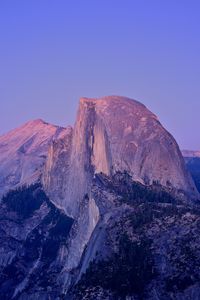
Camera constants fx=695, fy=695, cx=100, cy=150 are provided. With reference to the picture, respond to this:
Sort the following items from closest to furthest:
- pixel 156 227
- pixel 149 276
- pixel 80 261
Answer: pixel 149 276
pixel 156 227
pixel 80 261

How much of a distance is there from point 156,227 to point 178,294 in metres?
32.9

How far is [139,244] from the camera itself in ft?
550

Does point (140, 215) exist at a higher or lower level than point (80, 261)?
higher

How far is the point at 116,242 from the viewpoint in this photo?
6914 inches

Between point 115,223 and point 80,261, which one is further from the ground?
point 115,223

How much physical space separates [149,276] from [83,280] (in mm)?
19282

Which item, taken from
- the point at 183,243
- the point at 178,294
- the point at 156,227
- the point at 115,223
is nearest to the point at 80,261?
the point at 115,223

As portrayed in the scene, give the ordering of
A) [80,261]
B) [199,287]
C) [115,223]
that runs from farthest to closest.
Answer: [80,261]
[115,223]
[199,287]

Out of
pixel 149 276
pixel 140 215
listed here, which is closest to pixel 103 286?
pixel 149 276

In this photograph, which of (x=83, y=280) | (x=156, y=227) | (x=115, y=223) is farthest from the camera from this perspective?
(x=115, y=223)

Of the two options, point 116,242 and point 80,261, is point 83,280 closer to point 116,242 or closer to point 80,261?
point 116,242

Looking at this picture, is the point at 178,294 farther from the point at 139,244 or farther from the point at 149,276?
the point at 139,244

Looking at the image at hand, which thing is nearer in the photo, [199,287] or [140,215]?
[199,287]

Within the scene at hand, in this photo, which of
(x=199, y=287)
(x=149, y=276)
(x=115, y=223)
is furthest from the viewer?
(x=115, y=223)
